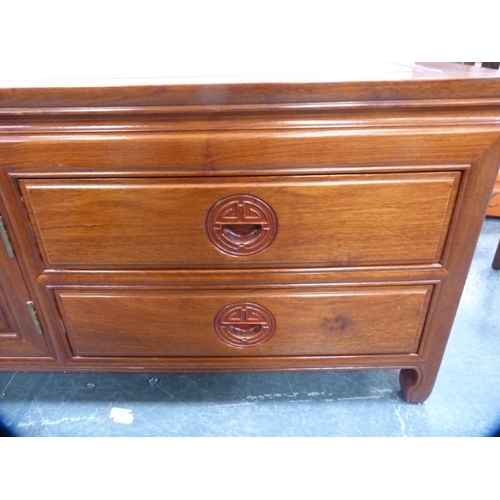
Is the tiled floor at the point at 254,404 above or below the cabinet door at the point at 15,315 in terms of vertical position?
below

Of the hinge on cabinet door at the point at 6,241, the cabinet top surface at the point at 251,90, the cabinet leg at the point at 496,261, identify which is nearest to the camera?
the cabinet top surface at the point at 251,90

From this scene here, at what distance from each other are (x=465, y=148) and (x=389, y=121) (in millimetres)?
122

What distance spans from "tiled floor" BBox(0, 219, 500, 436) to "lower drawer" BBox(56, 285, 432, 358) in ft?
0.58

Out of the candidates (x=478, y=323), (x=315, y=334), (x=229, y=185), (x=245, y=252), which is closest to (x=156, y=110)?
(x=229, y=185)

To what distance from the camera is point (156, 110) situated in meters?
0.51

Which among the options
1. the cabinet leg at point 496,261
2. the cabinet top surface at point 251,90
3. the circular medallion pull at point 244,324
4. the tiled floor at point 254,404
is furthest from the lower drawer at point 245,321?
the cabinet leg at point 496,261

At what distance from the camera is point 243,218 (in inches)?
23.0

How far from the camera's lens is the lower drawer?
664mm

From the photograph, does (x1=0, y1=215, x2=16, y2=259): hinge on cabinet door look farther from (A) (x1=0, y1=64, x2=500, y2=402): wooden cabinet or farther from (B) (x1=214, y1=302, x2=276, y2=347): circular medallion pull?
(B) (x1=214, y1=302, x2=276, y2=347): circular medallion pull

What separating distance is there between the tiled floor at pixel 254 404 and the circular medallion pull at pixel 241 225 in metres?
0.41

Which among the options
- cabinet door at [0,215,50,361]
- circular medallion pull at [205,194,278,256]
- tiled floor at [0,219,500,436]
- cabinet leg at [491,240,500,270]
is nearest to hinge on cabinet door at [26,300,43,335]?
cabinet door at [0,215,50,361]

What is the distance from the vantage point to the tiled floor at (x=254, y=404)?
0.79 m

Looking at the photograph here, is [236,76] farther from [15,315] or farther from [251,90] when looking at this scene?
[15,315]

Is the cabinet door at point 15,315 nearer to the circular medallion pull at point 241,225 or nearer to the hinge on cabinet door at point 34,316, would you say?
the hinge on cabinet door at point 34,316
